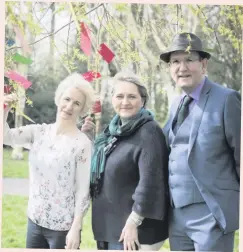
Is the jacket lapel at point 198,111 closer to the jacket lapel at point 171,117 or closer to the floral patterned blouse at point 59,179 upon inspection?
the jacket lapel at point 171,117

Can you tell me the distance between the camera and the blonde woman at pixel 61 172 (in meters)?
2.76

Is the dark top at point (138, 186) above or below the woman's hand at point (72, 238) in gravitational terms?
above

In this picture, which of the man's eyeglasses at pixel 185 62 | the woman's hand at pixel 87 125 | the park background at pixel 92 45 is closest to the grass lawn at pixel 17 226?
the park background at pixel 92 45

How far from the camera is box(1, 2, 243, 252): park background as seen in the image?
2.93 meters

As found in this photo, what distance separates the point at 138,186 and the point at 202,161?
440 mm

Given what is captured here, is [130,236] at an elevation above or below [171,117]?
below

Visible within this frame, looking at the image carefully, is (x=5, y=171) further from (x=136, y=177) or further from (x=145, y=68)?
(x=145, y=68)

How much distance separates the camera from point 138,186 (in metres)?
2.65

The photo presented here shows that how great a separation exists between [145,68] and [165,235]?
3.87 ft

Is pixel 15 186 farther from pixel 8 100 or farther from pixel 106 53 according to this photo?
pixel 106 53

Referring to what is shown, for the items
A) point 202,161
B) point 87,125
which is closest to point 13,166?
point 87,125

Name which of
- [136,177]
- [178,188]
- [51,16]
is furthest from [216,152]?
[51,16]

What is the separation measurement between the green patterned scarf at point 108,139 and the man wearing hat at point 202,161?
24 centimetres

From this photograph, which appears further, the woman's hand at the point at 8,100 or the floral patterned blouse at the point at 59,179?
the woman's hand at the point at 8,100
